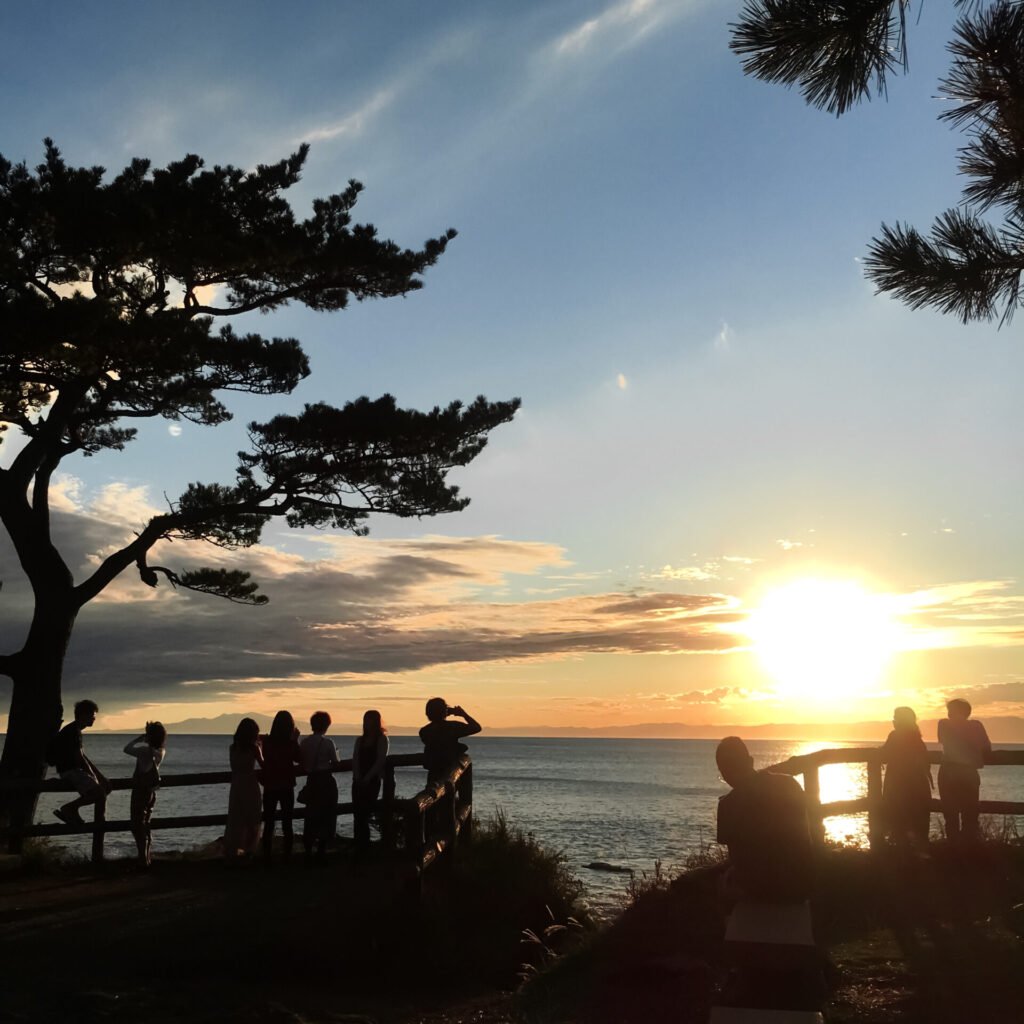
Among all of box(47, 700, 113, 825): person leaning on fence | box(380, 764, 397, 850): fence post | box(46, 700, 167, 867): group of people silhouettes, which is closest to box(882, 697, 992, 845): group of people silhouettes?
box(380, 764, 397, 850): fence post

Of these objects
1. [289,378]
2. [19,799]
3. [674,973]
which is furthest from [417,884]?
[289,378]

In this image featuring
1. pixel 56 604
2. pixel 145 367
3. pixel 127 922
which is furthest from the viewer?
pixel 56 604

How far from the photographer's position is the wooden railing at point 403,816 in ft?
29.3

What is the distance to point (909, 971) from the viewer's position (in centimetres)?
693

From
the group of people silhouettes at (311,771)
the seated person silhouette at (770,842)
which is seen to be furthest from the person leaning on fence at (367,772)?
the seated person silhouette at (770,842)

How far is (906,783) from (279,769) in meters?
7.07

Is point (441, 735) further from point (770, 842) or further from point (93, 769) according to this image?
point (770, 842)

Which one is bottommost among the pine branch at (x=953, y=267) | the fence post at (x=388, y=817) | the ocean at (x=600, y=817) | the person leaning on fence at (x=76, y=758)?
the ocean at (x=600, y=817)

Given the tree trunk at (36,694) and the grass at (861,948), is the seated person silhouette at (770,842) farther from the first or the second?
the tree trunk at (36,694)

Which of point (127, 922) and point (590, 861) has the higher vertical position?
point (127, 922)

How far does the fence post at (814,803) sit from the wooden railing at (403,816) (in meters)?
3.59

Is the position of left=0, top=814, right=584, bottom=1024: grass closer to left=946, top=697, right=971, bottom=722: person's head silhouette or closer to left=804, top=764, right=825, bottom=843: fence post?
left=804, top=764, right=825, bottom=843: fence post

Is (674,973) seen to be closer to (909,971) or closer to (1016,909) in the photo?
(909,971)

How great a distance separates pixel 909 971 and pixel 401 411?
12.1 meters
